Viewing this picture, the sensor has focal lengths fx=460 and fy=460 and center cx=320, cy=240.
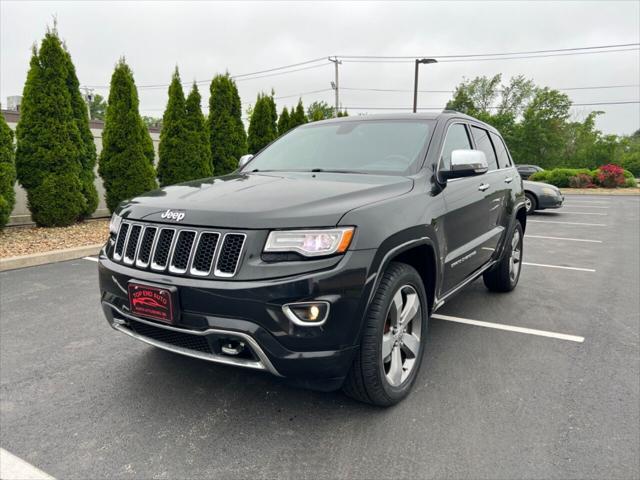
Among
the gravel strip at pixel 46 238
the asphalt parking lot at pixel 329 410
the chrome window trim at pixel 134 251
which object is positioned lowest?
the gravel strip at pixel 46 238

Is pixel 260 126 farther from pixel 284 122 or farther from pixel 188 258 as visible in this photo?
pixel 188 258

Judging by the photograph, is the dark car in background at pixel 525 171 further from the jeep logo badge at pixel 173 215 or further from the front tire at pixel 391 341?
the jeep logo badge at pixel 173 215

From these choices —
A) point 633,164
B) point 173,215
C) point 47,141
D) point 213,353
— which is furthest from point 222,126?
point 633,164

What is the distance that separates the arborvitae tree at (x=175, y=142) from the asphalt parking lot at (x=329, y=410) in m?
6.77

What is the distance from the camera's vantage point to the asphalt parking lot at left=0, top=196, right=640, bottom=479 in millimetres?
2186

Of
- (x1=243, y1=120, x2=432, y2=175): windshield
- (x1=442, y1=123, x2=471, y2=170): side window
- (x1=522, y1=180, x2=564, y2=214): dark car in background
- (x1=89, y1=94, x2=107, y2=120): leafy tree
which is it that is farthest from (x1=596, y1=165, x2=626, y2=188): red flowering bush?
(x1=89, y1=94, x2=107, y2=120): leafy tree

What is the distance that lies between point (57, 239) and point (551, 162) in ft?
172

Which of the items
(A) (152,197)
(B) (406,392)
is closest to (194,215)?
(A) (152,197)

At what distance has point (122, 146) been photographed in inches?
373

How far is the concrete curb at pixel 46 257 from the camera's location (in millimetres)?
6062

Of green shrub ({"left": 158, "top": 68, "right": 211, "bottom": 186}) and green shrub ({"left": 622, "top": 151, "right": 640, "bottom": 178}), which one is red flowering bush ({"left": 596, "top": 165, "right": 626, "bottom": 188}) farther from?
green shrub ({"left": 158, "top": 68, "right": 211, "bottom": 186})

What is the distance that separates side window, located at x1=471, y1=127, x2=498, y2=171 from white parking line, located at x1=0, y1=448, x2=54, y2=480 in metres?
3.93

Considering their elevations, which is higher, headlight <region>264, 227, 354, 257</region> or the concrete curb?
headlight <region>264, 227, 354, 257</region>

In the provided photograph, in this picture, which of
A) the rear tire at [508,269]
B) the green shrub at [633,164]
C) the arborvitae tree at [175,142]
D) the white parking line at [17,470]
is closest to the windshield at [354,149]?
the rear tire at [508,269]
